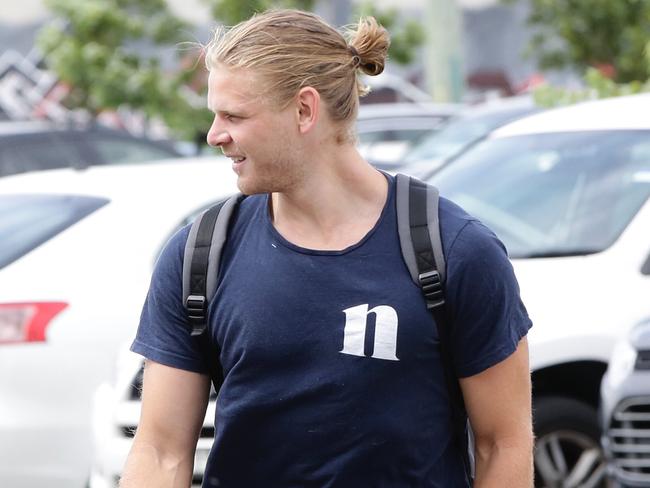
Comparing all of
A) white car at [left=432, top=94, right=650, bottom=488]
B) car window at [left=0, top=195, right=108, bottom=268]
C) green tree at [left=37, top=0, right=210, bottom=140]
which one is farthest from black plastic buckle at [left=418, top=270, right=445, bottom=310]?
green tree at [left=37, top=0, right=210, bottom=140]

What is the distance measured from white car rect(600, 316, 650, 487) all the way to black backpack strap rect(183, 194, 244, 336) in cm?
199

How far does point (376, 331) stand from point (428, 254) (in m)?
0.16

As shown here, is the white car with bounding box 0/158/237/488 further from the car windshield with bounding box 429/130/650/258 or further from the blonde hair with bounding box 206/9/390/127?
the blonde hair with bounding box 206/9/390/127

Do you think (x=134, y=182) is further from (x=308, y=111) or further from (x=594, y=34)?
(x=594, y=34)

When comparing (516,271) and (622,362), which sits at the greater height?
(516,271)

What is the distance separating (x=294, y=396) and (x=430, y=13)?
17.1m

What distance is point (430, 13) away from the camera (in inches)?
757

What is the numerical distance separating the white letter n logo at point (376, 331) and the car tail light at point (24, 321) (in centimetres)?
312

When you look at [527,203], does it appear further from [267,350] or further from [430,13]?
[430,13]

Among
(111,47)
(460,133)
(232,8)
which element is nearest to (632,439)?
(460,133)

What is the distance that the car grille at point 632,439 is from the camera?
4.21 m

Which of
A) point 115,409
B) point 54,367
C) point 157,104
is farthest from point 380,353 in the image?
point 157,104

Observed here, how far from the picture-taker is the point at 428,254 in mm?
2484

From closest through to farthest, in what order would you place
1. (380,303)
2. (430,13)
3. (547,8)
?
(380,303), (547,8), (430,13)
